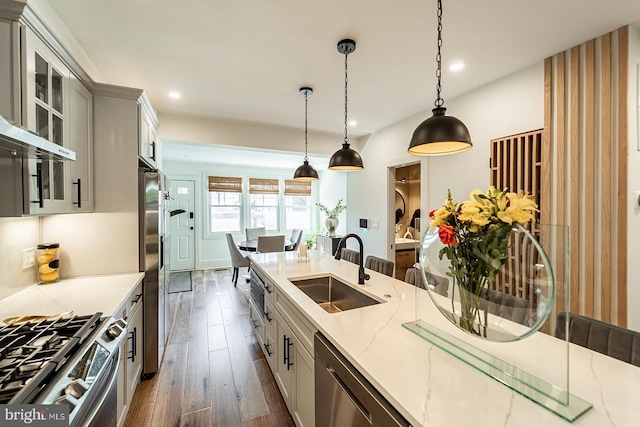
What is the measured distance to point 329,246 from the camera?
519cm

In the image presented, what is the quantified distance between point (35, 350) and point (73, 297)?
788 mm

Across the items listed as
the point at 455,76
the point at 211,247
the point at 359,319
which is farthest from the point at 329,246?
the point at 359,319

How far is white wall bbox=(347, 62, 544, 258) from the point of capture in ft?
7.93

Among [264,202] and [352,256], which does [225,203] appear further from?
[352,256]

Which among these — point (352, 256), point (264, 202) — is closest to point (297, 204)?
point (264, 202)

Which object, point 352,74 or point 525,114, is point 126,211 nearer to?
point 352,74

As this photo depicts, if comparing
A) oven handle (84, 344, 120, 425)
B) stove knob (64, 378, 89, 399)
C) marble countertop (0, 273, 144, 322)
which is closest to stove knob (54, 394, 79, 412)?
stove knob (64, 378, 89, 399)

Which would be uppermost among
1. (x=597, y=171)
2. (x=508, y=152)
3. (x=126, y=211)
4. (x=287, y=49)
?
(x=287, y=49)

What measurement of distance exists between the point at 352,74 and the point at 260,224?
5.09m

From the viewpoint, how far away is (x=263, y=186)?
272 inches

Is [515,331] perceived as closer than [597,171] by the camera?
Yes

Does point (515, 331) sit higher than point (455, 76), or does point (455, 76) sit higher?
point (455, 76)

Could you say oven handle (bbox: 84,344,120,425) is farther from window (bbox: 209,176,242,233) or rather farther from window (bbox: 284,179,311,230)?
window (bbox: 284,179,311,230)

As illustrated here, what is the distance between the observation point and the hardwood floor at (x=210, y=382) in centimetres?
184
